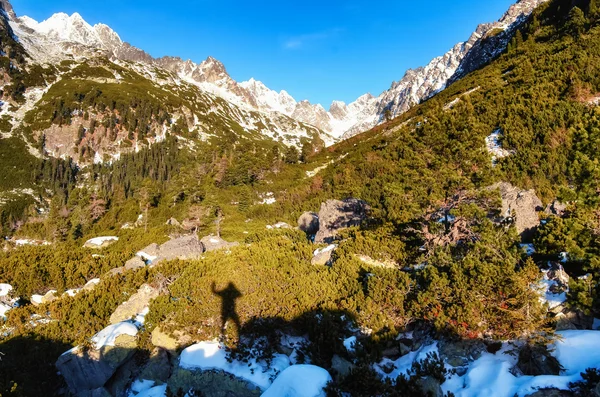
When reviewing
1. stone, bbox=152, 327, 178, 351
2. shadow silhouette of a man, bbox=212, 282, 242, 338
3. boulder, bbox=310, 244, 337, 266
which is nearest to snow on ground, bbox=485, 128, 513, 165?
boulder, bbox=310, 244, 337, 266

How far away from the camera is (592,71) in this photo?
860 inches

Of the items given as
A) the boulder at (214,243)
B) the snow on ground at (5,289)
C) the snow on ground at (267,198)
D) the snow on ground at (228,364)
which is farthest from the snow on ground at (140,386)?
the snow on ground at (267,198)

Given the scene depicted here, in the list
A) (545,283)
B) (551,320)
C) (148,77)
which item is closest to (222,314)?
(551,320)

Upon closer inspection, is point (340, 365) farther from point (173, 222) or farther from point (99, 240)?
point (99, 240)

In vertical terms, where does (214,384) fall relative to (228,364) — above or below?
below

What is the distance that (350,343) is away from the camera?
7367mm

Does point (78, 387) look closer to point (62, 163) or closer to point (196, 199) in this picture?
point (196, 199)

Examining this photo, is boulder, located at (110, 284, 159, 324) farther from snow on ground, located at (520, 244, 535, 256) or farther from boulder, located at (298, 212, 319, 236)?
snow on ground, located at (520, 244, 535, 256)

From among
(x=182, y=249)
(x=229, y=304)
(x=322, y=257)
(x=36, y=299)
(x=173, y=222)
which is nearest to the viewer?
(x=229, y=304)

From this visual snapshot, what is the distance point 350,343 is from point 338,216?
10863 millimetres

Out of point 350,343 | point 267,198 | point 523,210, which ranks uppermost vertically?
point 267,198

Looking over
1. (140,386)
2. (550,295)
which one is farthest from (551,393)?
(140,386)

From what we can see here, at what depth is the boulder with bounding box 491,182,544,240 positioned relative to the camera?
11.5m

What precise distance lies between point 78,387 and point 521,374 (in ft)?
34.8
